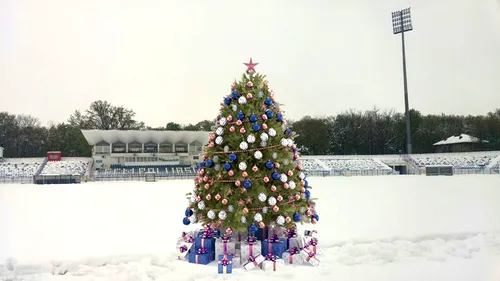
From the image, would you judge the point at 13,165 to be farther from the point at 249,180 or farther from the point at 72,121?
the point at 249,180

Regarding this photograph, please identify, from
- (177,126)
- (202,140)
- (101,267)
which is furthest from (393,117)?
(101,267)

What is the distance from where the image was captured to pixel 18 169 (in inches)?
492

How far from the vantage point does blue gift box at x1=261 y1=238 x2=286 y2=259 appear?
222 centimetres

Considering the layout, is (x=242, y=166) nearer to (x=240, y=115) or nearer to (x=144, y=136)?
(x=240, y=115)

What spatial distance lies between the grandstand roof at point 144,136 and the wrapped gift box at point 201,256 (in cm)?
1258

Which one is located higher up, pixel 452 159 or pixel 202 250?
pixel 452 159

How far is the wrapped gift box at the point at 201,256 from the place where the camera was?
7.29 ft

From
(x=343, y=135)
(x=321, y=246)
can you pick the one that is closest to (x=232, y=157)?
(x=321, y=246)

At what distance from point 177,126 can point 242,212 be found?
633 inches

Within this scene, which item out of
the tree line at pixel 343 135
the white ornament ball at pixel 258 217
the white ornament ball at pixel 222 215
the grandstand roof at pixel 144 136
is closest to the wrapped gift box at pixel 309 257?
the white ornament ball at pixel 258 217

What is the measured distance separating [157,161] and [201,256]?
14290 mm

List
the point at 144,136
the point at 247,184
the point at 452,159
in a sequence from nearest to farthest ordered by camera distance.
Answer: the point at 247,184
the point at 452,159
the point at 144,136

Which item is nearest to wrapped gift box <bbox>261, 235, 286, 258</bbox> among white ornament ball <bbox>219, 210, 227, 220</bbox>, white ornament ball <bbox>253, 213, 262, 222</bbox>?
white ornament ball <bbox>253, 213, 262, 222</bbox>

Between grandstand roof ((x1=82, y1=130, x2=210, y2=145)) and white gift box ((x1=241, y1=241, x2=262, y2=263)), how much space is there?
500 inches
